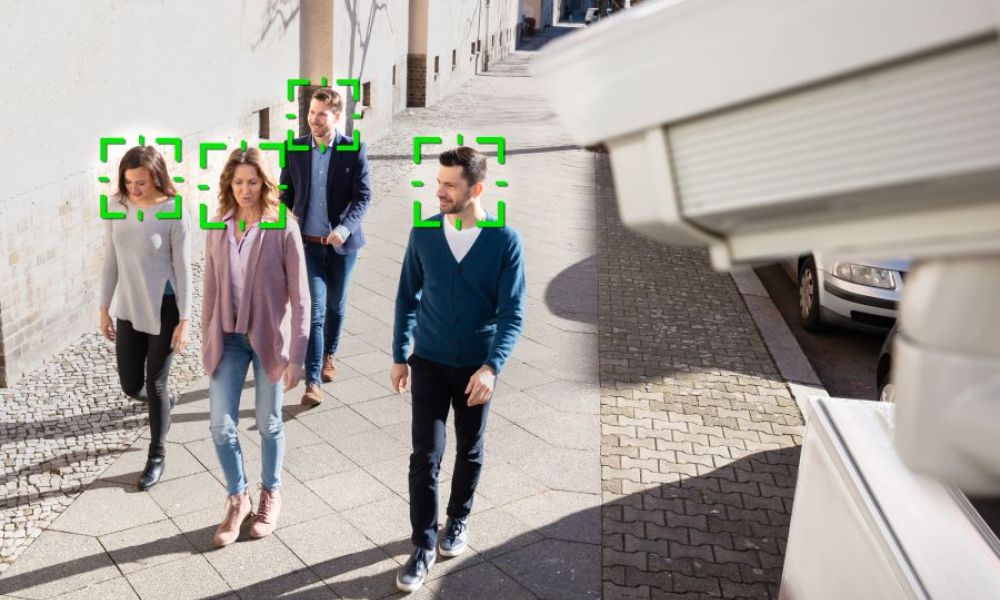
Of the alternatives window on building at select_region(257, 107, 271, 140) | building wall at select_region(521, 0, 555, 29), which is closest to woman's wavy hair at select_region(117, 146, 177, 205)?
window on building at select_region(257, 107, 271, 140)

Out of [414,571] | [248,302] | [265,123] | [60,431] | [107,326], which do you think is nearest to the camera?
[414,571]

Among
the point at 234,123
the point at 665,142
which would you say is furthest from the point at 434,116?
the point at 665,142

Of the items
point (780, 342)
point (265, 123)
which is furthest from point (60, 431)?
point (265, 123)

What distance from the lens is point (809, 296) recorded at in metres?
9.97

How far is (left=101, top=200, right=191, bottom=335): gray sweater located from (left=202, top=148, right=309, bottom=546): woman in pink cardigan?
505mm

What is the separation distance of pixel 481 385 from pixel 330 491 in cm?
161

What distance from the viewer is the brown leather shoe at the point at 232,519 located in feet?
16.5

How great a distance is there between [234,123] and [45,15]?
4303 millimetres

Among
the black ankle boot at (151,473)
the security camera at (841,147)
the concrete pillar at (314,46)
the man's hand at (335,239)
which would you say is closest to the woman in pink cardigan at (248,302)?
A: the black ankle boot at (151,473)

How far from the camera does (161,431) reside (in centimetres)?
566

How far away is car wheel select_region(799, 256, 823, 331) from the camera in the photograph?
974 centimetres

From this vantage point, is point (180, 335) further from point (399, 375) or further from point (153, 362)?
point (399, 375)

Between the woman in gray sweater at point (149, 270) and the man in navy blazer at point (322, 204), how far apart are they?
1315 millimetres

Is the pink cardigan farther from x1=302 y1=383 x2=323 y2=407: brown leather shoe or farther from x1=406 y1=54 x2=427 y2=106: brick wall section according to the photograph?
x1=406 y1=54 x2=427 y2=106: brick wall section
